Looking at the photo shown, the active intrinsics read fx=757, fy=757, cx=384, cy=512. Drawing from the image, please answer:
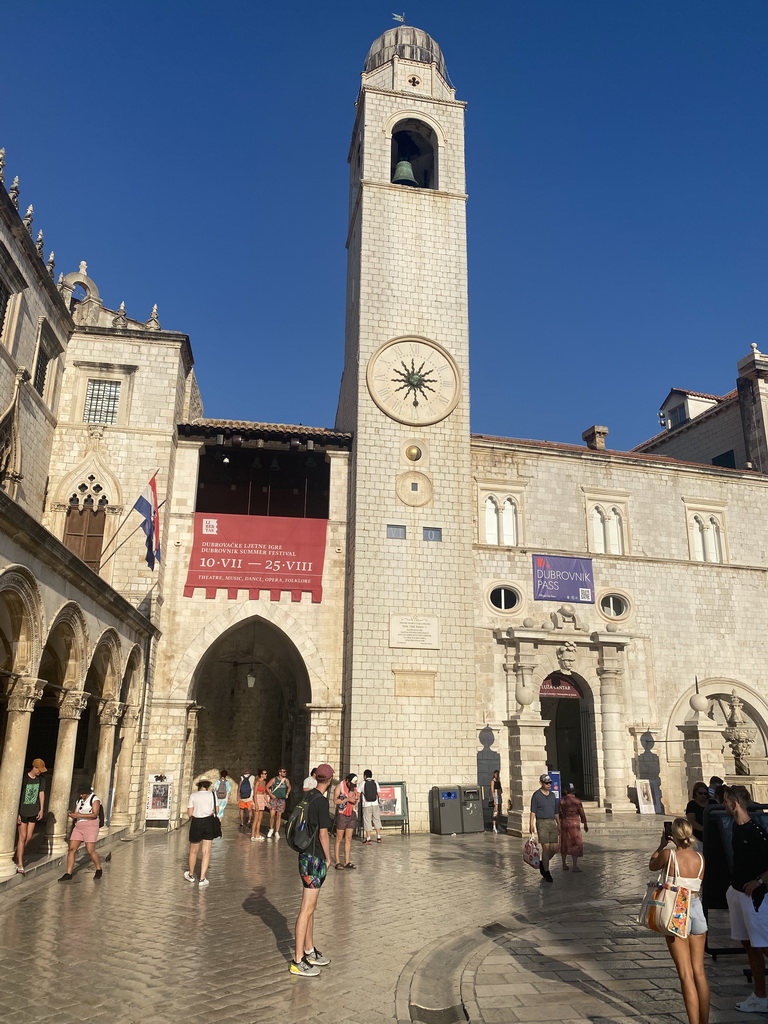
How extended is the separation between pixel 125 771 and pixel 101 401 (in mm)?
10031

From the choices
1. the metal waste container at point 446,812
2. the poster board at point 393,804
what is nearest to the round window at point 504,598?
the metal waste container at point 446,812

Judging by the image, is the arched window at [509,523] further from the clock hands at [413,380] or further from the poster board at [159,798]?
the poster board at [159,798]

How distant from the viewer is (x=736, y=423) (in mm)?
29672

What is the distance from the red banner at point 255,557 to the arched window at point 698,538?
41.8 feet

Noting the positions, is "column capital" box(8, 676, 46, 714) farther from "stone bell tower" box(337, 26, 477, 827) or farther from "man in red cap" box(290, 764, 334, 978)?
"stone bell tower" box(337, 26, 477, 827)

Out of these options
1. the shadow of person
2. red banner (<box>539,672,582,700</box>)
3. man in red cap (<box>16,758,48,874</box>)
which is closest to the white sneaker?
the shadow of person

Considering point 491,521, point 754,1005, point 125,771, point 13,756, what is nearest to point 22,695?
point 13,756

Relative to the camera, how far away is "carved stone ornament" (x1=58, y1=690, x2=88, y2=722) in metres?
13.6

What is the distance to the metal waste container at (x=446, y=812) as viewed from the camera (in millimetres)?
18516

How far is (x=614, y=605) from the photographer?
24234 mm

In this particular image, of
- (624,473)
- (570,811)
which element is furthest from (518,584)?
(570,811)

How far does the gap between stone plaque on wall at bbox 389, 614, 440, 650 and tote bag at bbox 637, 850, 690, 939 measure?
48.9ft

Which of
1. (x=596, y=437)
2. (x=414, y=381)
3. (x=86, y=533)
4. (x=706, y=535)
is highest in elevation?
(x=596, y=437)

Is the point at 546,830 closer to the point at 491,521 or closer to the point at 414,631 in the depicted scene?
the point at 414,631
